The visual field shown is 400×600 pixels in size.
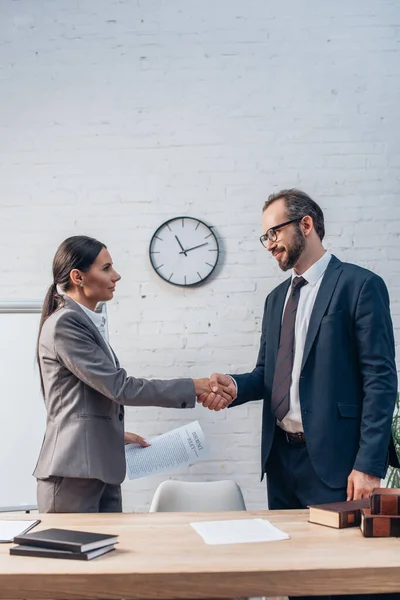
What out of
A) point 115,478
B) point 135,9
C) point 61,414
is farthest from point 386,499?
point 135,9

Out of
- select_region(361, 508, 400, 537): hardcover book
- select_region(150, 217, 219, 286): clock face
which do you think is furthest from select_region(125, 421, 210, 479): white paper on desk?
select_region(150, 217, 219, 286): clock face

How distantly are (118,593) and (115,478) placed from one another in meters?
0.90

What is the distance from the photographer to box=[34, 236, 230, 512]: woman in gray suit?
6.99 feet

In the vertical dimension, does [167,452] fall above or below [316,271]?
below

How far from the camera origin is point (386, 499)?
5.22 feet

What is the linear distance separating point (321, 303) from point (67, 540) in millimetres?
1267

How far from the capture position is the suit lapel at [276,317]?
254 centimetres

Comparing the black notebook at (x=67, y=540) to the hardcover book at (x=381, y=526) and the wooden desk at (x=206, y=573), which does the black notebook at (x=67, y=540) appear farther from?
the hardcover book at (x=381, y=526)

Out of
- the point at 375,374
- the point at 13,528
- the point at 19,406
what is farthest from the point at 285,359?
the point at 19,406

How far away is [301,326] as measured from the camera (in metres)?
2.42

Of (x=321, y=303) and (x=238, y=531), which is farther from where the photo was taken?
(x=321, y=303)

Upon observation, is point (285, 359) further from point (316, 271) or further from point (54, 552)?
point (54, 552)

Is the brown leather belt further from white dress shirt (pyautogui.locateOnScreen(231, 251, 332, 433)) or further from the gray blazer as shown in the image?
the gray blazer

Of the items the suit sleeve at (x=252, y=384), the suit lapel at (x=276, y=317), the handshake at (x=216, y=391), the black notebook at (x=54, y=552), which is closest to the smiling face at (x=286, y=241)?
the suit lapel at (x=276, y=317)
